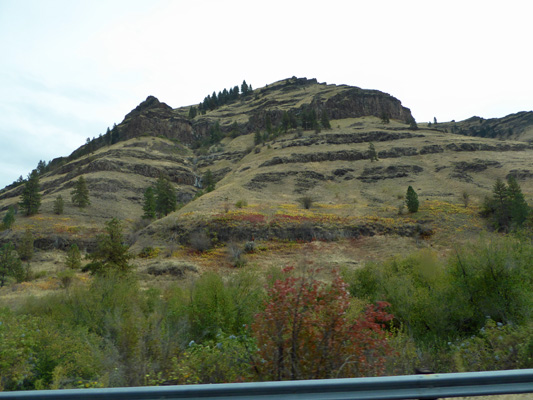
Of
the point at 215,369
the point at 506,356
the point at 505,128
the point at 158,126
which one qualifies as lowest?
the point at 506,356

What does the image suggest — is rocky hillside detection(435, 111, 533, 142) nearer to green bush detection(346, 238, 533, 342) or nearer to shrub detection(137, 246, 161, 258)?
shrub detection(137, 246, 161, 258)

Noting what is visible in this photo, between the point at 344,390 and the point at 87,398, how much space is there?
2.16m

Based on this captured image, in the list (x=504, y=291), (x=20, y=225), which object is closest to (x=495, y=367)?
(x=504, y=291)

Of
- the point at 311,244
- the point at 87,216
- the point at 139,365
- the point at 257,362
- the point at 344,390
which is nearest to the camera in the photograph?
the point at 344,390

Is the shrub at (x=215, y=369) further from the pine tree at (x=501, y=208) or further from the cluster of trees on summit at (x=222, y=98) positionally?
the cluster of trees on summit at (x=222, y=98)

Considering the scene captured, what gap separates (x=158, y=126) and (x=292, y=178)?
271 feet

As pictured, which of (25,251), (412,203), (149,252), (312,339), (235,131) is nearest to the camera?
(312,339)

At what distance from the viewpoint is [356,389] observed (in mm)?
2631

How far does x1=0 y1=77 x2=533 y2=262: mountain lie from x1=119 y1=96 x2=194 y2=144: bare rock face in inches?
21.2

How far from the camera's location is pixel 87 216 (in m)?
59.1

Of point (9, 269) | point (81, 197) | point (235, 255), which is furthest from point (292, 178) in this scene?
point (9, 269)

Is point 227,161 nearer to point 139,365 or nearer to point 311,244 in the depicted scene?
point 311,244

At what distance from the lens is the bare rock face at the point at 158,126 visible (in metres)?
125

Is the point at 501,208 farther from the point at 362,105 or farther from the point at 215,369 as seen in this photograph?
the point at 362,105
